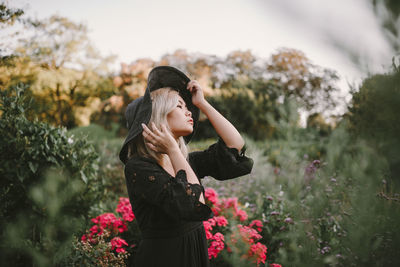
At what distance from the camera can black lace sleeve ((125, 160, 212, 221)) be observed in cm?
139

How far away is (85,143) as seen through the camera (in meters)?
3.91

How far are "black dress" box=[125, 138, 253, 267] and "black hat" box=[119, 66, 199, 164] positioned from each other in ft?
0.77

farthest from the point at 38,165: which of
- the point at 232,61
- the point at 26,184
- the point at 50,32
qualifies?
the point at 232,61

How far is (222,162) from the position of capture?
1893mm

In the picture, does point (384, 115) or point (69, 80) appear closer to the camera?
point (384, 115)

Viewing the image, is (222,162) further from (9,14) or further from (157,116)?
(9,14)

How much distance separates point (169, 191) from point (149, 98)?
24.6 inches

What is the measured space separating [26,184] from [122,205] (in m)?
1.16

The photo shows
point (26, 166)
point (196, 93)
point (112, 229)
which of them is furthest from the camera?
point (26, 166)

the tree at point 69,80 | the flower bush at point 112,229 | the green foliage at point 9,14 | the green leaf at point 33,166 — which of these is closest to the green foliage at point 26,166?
the green leaf at point 33,166

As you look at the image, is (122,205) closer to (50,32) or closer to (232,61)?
(50,32)

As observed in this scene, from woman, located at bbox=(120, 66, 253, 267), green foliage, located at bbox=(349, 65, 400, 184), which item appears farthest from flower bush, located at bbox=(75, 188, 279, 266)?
green foliage, located at bbox=(349, 65, 400, 184)

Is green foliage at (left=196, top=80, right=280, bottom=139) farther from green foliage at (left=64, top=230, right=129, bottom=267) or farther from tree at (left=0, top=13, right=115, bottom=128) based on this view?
green foliage at (left=64, top=230, right=129, bottom=267)

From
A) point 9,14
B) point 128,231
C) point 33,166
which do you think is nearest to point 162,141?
point 128,231
